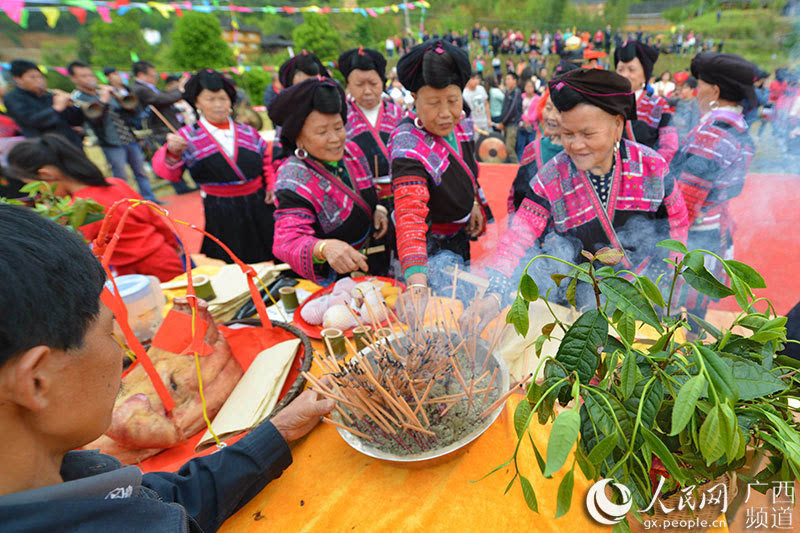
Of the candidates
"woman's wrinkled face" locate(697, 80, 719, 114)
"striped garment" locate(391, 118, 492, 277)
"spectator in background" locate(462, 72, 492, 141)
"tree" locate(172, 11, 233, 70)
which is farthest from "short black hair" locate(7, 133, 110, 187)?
"tree" locate(172, 11, 233, 70)

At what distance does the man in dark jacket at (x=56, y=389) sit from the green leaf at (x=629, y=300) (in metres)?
0.96

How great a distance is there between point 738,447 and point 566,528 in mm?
641

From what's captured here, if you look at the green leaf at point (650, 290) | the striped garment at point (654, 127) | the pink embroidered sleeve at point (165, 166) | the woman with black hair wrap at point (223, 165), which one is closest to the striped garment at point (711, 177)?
the striped garment at point (654, 127)

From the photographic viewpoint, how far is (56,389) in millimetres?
713

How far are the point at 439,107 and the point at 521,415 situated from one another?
5.98 ft

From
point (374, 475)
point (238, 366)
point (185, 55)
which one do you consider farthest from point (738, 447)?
point (185, 55)

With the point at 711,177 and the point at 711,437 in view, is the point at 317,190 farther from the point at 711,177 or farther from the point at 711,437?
the point at 711,177

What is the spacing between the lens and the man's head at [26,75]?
5484mm

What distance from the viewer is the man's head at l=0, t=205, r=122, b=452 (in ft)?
2.05

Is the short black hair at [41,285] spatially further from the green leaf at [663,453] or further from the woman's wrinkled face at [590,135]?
the woman's wrinkled face at [590,135]

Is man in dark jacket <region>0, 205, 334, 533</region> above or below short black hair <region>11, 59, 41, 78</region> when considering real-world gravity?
below

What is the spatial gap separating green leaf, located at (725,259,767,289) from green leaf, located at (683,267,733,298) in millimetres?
35

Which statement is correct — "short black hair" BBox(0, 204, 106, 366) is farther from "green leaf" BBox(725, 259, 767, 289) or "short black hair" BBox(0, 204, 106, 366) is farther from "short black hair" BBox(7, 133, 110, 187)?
"short black hair" BBox(7, 133, 110, 187)

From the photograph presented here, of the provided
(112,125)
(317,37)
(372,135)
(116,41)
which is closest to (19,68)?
(112,125)
